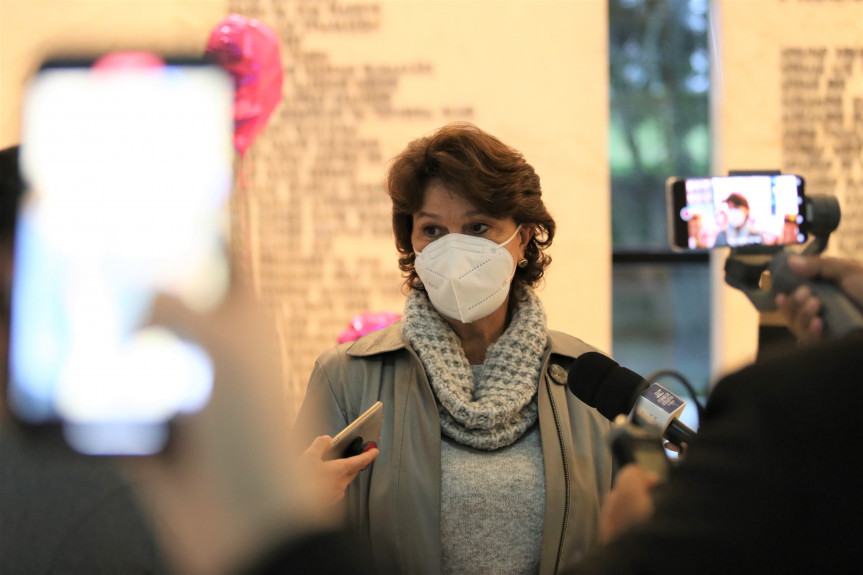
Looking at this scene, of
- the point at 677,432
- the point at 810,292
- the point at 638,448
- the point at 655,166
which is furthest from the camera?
the point at 655,166

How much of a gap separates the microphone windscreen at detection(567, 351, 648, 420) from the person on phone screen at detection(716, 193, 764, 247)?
28 centimetres

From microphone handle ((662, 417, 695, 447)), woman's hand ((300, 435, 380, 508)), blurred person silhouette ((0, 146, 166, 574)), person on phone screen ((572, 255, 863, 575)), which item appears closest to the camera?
blurred person silhouette ((0, 146, 166, 574))

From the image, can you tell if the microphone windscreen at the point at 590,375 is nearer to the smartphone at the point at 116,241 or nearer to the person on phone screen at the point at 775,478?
the person on phone screen at the point at 775,478

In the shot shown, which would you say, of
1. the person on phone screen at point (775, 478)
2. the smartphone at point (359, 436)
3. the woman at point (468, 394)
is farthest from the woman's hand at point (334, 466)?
the person on phone screen at point (775, 478)

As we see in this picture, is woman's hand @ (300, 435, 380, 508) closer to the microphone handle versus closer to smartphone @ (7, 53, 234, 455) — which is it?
→ the microphone handle

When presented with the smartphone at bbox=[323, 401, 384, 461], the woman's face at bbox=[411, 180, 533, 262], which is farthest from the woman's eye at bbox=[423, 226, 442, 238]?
the smartphone at bbox=[323, 401, 384, 461]

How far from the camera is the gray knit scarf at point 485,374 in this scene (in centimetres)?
197

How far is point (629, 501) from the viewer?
0.90 m

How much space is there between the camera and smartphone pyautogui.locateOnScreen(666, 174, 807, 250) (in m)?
1.18

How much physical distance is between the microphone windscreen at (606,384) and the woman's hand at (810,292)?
452mm

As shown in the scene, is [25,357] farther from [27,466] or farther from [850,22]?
[850,22]

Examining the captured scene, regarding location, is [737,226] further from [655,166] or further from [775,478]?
[655,166]

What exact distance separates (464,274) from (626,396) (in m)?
0.84

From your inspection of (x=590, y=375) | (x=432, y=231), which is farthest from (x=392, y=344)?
(x=590, y=375)
